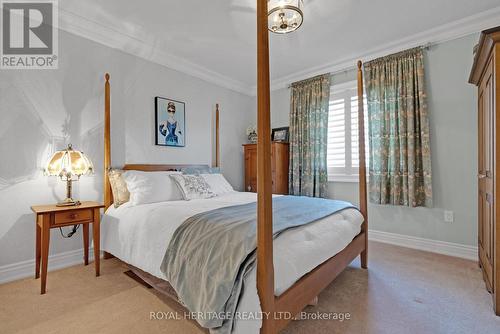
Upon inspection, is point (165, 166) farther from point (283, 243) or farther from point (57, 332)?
point (283, 243)

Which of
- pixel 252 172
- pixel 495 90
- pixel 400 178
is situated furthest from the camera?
pixel 252 172

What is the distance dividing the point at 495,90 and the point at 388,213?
198 centimetres

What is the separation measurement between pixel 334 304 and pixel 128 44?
346 centimetres

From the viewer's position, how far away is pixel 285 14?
7.04ft

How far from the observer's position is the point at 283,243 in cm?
140

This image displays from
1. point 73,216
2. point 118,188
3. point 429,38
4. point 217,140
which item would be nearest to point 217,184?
point 217,140

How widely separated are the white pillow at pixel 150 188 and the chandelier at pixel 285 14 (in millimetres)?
1909

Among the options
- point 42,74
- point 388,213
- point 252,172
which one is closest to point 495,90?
point 388,213

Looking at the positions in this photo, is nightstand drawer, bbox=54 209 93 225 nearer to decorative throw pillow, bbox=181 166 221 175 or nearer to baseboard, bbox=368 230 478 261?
decorative throw pillow, bbox=181 166 221 175

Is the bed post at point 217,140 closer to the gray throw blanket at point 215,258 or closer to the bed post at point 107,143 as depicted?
the bed post at point 107,143

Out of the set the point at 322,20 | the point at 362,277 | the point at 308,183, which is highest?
the point at 322,20

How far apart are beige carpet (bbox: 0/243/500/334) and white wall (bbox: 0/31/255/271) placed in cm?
65

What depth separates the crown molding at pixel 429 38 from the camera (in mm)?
2535

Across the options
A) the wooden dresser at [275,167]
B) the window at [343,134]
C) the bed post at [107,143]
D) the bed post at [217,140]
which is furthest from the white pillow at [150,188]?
the window at [343,134]
